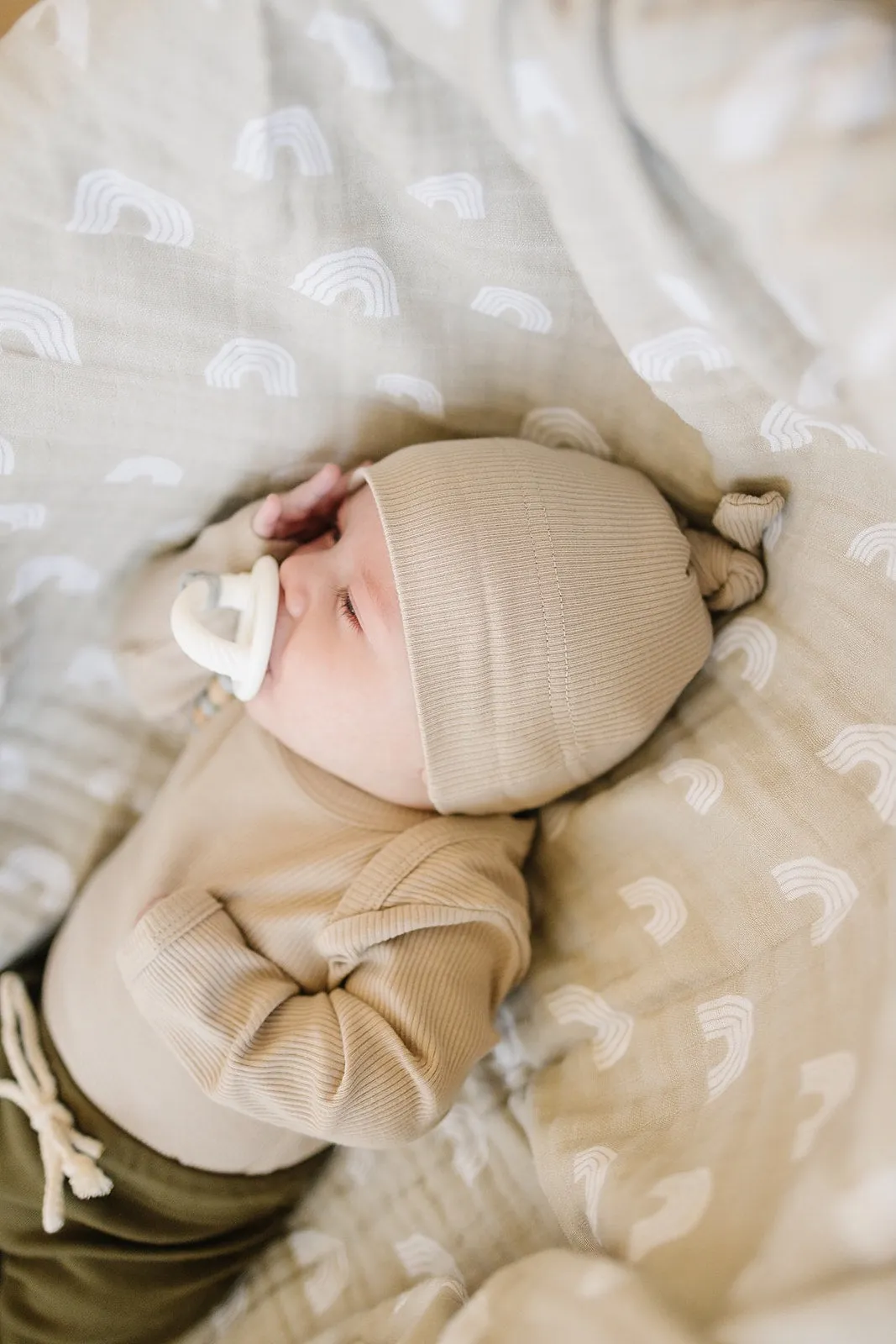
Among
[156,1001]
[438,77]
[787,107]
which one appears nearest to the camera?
[787,107]

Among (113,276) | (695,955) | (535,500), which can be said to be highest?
(113,276)

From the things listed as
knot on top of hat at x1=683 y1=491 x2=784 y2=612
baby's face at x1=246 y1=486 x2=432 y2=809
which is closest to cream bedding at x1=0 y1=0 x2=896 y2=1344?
knot on top of hat at x1=683 y1=491 x2=784 y2=612

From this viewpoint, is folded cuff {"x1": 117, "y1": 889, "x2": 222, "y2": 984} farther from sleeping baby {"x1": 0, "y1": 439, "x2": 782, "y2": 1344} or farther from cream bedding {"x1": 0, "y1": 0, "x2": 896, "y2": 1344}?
cream bedding {"x1": 0, "y1": 0, "x2": 896, "y2": 1344}

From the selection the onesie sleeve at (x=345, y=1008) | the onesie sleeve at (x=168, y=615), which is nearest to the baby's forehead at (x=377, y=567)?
the onesie sleeve at (x=168, y=615)

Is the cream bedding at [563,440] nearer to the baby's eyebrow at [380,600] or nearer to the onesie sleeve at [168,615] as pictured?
the onesie sleeve at [168,615]

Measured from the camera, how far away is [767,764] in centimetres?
85

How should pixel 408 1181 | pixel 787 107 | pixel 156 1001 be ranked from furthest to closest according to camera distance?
pixel 408 1181 → pixel 156 1001 → pixel 787 107

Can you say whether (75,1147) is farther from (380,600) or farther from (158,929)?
(380,600)

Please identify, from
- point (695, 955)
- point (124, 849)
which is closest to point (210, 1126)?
point (124, 849)

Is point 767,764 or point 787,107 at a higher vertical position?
point 787,107

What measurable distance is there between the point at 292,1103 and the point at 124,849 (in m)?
0.37

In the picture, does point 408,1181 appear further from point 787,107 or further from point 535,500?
point 787,107

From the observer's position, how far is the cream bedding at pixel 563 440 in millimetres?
541

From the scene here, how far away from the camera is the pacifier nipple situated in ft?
2.95
